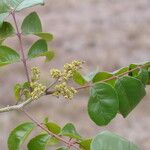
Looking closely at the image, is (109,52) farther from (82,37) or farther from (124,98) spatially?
(124,98)

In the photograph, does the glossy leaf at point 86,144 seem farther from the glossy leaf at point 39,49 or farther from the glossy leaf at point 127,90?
the glossy leaf at point 39,49

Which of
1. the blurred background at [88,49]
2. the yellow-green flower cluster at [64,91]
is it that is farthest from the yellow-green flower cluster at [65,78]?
the blurred background at [88,49]

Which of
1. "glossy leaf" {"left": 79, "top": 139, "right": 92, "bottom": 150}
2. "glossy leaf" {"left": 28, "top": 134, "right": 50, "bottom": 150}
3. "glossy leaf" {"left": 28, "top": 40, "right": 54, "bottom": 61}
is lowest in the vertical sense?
"glossy leaf" {"left": 28, "top": 134, "right": 50, "bottom": 150}

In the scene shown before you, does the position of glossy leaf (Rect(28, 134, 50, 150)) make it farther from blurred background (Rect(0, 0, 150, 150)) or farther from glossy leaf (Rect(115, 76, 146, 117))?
blurred background (Rect(0, 0, 150, 150))

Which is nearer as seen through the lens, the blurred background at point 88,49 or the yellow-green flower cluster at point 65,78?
the yellow-green flower cluster at point 65,78

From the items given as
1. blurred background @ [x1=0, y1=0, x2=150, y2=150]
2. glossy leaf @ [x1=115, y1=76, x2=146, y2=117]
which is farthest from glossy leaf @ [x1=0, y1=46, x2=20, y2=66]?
blurred background @ [x1=0, y1=0, x2=150, y2=150]

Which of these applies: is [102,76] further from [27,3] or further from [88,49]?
[88,49]
